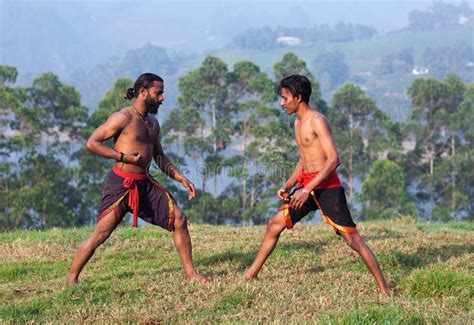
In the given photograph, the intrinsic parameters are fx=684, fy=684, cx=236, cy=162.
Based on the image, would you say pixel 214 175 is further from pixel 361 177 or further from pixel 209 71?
pixel 361 177

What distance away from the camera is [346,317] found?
543cm

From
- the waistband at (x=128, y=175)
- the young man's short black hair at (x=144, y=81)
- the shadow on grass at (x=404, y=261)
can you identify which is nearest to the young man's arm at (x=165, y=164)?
the waistband at (x=128, y=175)

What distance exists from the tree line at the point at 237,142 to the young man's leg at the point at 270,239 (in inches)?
1061

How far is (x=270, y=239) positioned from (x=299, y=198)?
0.75 metres

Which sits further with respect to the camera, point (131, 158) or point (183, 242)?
point (183, 242)

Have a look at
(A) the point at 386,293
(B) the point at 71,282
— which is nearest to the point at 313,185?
(A) the point at 386,293

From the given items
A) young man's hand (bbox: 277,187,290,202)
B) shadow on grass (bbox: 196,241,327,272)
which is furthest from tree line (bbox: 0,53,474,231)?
young man's hand (bbox: 277,187,290,202)

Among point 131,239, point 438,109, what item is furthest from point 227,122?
point 131,239

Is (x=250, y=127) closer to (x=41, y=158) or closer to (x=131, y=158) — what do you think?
(x=41, y=158)

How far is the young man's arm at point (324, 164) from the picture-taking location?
6797mm

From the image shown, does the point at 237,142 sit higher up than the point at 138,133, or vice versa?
the point at 138,133

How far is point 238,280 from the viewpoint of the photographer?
7.25 meters

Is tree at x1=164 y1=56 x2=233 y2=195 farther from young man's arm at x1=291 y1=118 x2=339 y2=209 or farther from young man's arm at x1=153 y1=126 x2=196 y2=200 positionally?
young man's arm at x1=291 y1=118 x2=339 y2=209

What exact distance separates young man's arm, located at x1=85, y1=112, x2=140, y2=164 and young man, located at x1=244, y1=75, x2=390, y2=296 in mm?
1635
